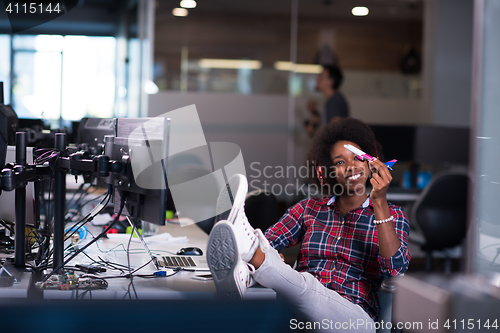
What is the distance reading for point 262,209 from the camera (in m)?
2.13

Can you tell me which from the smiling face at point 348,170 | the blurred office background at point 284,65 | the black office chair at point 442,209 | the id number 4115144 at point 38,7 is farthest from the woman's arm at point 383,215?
the blurred office background at point 284,65

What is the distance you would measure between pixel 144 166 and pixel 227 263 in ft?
1.26

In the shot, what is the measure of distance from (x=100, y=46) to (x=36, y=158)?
579cm

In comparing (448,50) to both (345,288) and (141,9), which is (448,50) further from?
(345,288)

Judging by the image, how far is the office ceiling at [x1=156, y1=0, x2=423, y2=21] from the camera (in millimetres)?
5730

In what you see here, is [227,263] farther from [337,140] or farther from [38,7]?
[38,7]

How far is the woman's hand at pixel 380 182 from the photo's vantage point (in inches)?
61.4

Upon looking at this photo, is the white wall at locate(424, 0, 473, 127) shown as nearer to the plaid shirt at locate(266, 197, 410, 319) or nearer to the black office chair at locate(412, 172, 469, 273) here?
the black office chair at locate(412, 172, 469, 273)

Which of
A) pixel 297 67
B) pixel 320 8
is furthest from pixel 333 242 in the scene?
pixel 320 8

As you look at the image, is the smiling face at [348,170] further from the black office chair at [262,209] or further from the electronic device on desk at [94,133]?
the electronic device on desk at [94,133]

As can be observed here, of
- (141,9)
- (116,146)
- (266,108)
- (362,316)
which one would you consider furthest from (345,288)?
(141,9)

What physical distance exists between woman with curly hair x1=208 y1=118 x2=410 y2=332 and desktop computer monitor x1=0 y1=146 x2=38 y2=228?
0.70m

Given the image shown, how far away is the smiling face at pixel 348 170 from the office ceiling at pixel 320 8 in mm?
4275

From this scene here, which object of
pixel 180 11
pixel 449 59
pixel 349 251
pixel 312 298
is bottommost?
pixel 312 298
